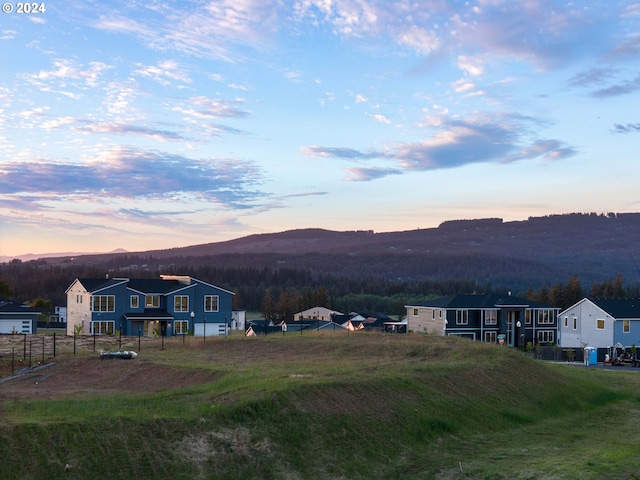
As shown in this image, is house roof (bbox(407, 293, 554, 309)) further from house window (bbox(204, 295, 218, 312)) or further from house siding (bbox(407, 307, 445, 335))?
house window (bbox(204, 295, 218, 312))

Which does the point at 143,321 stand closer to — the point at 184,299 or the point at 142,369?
the point at 184,299

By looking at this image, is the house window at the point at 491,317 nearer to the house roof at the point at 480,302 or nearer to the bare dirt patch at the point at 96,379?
the house roof at the point at 480,302

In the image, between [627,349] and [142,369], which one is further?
[627,349]

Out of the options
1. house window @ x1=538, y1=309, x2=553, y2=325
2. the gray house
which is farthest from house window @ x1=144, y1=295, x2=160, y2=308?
house window @ x1=538, y1=309, x2=553, y2=325

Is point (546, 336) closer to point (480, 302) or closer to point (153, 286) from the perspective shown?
point (480, 302)

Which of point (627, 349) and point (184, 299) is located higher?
point (184, 299)

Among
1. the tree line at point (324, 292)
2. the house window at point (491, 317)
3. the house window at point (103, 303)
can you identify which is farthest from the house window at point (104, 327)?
the tree line at point (324, 292)

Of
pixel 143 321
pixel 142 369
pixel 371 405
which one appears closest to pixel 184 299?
pixel 143 321
